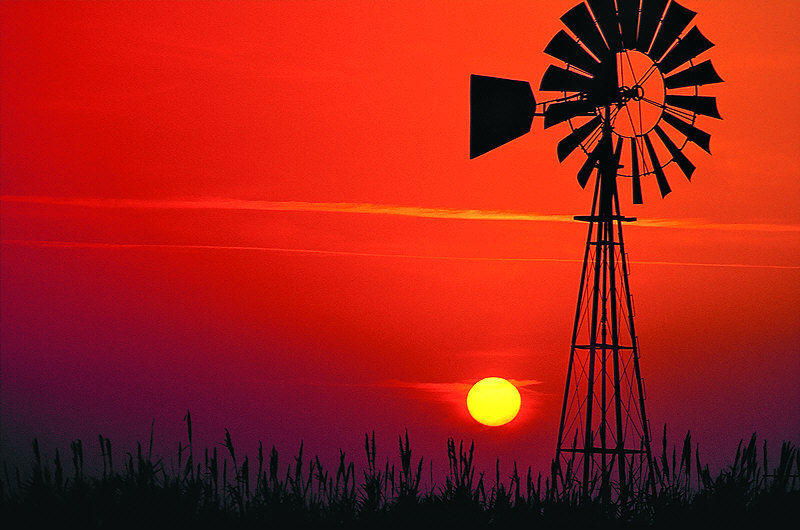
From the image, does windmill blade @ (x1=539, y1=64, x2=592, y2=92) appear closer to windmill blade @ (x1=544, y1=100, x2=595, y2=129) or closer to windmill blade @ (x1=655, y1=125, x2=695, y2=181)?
windmill blade @ (x1=544, y1=100, x2=595, y2=129)

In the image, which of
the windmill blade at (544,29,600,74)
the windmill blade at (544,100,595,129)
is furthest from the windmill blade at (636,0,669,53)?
the windmill blade at (544,100,595,129)

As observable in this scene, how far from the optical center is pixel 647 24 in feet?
45.6

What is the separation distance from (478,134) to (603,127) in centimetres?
189

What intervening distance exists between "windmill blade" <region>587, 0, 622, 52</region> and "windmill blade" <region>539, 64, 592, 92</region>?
0.57m

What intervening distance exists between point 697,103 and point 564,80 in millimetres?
1949

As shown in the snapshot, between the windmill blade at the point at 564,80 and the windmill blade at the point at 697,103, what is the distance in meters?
1.23

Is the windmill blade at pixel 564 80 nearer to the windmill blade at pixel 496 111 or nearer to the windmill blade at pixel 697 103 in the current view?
the windmill blade at pixel 496 111

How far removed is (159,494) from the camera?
7969mm

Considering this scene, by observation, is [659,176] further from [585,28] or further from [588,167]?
[585,28]

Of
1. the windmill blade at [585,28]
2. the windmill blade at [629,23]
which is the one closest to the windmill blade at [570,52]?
the windmill blade at [585,28]

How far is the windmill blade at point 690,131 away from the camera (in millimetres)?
14211

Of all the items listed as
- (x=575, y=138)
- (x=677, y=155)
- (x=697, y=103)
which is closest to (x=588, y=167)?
(x=575, y=138)

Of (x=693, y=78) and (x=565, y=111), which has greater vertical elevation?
(x=693, y=78)

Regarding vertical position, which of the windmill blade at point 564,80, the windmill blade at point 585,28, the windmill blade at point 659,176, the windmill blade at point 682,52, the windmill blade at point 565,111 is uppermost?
the windmill blade at point 585,28
